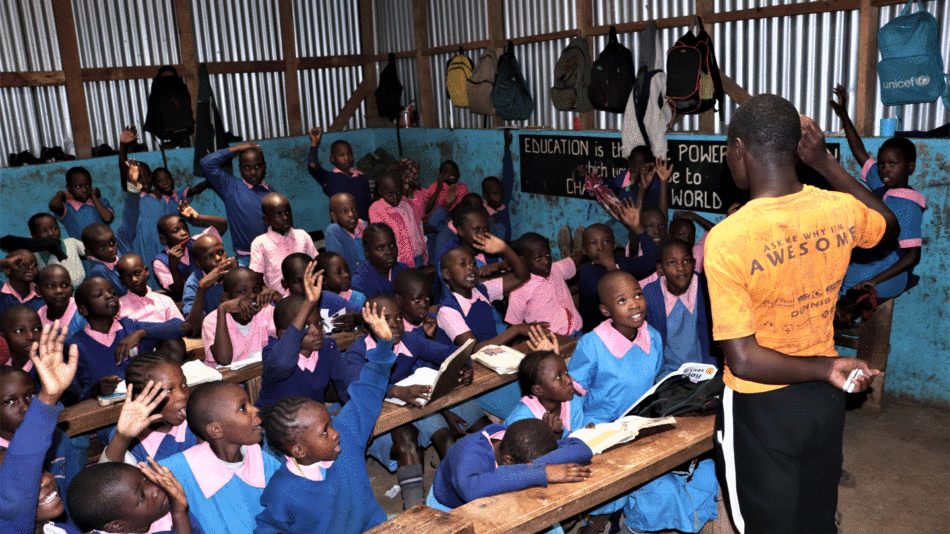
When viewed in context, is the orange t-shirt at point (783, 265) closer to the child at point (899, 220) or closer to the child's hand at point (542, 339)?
the child's hand at point (542, 339)

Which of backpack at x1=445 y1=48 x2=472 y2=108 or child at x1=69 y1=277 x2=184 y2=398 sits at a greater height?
backpack at x1=445 y1=48 x2=472 y2=108

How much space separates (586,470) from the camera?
8.05 ft

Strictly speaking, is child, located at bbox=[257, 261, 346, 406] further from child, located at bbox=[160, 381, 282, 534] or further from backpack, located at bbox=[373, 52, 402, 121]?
backpack, located at bbox=[373, 52, 402, 121]

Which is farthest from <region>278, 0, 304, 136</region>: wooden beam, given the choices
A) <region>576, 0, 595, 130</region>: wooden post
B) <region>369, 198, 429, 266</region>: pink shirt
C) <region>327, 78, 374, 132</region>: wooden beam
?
<region>576, 0, 595, 130</region>: wooden post

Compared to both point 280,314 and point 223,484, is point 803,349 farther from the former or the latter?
point 280,314

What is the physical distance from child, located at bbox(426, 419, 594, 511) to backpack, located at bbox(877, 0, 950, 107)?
11.3 feet

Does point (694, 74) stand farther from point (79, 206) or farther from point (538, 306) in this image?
point (79, 206)

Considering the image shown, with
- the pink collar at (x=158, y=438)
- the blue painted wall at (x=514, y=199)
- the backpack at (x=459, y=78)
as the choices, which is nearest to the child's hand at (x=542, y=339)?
the pink collar at (x=158, y=438)

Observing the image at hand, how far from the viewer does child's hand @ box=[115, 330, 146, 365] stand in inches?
147

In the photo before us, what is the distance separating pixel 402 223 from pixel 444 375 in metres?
3.08

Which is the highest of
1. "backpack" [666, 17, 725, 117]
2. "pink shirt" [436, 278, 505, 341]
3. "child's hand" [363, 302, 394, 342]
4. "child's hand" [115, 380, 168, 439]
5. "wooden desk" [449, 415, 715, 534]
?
"backpack" [666, 17, 725, 117]

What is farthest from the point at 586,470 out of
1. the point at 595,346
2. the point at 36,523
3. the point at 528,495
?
the point at 36,523

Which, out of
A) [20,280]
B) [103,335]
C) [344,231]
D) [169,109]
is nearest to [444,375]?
[103,335]

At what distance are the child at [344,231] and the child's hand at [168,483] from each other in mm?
3141
